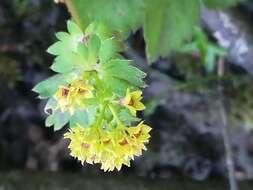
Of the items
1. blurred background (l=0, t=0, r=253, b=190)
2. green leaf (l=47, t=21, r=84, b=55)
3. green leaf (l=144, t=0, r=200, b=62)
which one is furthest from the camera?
blurred background (l=0, t=0, r=253, b=190)

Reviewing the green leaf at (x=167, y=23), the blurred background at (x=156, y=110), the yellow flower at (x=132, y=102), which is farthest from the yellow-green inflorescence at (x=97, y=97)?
the blurred background at (x=156, y=110)

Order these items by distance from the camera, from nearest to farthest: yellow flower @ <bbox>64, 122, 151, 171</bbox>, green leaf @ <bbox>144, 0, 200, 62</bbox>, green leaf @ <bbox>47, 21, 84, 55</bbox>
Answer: yellow flower @ <bbox>64, 122, 151, 171</bbox>
green leaf @ <bbox>47, 21, 84, 55</bbox>
green leaf @ <bbox>144, 0, 200, 62</bbox>

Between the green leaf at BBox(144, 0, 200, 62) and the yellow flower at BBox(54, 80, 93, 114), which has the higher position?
the yellow flower at BBox(54, 80, 93, 114)

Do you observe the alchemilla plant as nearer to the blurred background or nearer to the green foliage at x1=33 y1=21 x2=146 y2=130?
the green foliage at x1=33 y1=21 x2=146 y2=130

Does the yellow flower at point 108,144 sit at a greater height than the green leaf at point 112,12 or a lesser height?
lesser

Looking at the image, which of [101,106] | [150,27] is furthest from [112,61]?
[150,27]

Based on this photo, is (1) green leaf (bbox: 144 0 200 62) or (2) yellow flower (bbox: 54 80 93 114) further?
(1) green leaf (bbox: 144 0 200 62)

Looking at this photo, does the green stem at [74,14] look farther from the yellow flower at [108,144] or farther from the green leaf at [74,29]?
the yellow flower at [108,144]

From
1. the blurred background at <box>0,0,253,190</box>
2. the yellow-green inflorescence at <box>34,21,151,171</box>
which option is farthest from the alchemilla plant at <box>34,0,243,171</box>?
the blurred background at <box>0,0,253,190</box>
